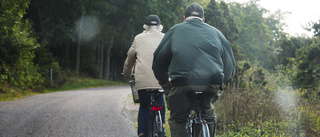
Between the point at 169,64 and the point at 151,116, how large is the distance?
1.41m

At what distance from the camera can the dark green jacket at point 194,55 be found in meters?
3.07

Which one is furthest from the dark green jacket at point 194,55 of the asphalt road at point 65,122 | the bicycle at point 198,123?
the asphalt road at point 65,122

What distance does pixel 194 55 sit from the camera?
311 cm

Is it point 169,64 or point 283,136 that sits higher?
point 169,64

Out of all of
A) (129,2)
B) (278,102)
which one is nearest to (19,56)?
(278,102)

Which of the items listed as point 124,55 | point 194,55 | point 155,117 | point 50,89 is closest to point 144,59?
point 155,117

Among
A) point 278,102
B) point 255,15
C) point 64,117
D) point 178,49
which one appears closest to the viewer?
point 178,49

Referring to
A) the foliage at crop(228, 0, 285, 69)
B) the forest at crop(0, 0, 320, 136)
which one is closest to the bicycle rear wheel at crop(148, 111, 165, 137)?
the forest at crop(0, 0, 320, 136)

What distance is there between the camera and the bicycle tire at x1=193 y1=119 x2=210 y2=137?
10.4 ft

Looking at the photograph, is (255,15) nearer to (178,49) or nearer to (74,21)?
(74,21)

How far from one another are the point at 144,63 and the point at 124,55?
3804cm

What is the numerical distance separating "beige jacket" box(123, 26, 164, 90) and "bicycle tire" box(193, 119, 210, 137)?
1.40m

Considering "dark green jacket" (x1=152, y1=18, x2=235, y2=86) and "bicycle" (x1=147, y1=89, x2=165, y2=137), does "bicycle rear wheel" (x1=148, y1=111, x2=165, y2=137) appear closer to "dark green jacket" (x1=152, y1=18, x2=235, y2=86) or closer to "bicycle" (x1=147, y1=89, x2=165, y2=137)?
"bicycle" (x1=147, y1=89, x2=165, y2=137)

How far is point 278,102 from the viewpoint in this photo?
25.2 ft
